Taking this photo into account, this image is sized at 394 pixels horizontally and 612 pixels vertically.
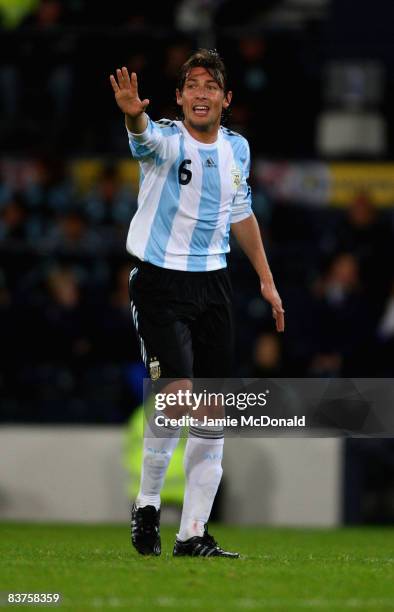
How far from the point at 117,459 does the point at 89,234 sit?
2.59 m

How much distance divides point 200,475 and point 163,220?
3.95 feet

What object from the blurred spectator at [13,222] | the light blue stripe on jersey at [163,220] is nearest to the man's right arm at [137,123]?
the light blue stripe on jersey at [163,220]

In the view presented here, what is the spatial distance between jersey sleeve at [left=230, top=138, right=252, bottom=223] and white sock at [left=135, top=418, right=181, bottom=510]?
109 cm

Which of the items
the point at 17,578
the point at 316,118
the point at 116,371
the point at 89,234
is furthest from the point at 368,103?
the point at 17,578

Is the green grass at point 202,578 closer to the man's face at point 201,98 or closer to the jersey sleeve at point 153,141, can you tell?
the jersey sleeve at point 153,141

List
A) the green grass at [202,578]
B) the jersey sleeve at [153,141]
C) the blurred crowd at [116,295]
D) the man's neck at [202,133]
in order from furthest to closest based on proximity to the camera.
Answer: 1. the blurred crowd at [116,295]
2. the man's neck at [202,133]
3. the jersey sleeve at [153,141]
4. the green grass at [202,578]

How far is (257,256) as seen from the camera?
714 centimetres

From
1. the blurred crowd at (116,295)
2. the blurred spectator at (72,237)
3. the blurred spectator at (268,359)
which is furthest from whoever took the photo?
the blurred spectator at (72,237)

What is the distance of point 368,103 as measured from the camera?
1672 centimetres

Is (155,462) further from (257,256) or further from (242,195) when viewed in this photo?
(242,195)

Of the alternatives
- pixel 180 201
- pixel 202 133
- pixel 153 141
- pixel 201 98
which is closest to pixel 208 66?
pixel 201 98

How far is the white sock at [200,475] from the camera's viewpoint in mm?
6824

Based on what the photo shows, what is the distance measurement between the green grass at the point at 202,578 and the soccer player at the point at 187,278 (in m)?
0.31

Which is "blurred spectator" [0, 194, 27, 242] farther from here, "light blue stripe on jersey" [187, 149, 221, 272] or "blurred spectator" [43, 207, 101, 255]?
"light blue stripe on jersey" [187, 149, 221, 272]
